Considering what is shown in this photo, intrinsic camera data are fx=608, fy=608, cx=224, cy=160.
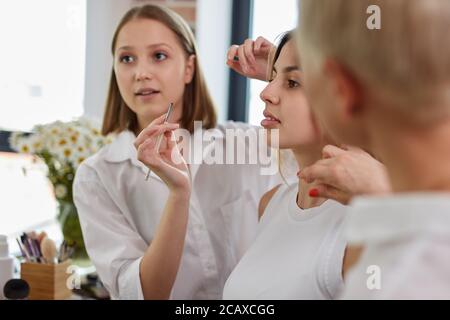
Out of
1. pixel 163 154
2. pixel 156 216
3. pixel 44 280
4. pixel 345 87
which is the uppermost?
pixel 345 87

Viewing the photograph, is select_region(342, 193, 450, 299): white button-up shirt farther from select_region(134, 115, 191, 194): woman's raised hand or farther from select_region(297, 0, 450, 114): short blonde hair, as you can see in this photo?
select_region(134, 115, 191, 194): woman's raised hand

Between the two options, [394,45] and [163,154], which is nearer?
[394,45]

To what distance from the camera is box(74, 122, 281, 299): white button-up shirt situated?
0.90 metres

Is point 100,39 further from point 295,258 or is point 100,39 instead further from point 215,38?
point 295,258

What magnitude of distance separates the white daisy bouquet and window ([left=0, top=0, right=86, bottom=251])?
0.04 m

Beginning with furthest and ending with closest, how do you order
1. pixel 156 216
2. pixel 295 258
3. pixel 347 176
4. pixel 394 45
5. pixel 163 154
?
pixel 156 216 → pixel 163 154 → pixel 295 258 → pixel 347 176 → pixel 394 45

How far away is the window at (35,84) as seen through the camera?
1.18m

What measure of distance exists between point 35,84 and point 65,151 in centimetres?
26

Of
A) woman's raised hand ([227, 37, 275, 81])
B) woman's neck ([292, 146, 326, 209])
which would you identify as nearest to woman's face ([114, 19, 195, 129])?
woman's raised hand ([227, 37, 275, 81])

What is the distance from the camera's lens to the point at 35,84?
131cm

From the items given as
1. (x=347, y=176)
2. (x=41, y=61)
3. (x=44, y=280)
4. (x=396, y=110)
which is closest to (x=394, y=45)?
(x=396, y=110)

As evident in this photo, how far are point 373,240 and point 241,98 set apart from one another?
978 millimetres

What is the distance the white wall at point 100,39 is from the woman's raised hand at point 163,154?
0.34 m
